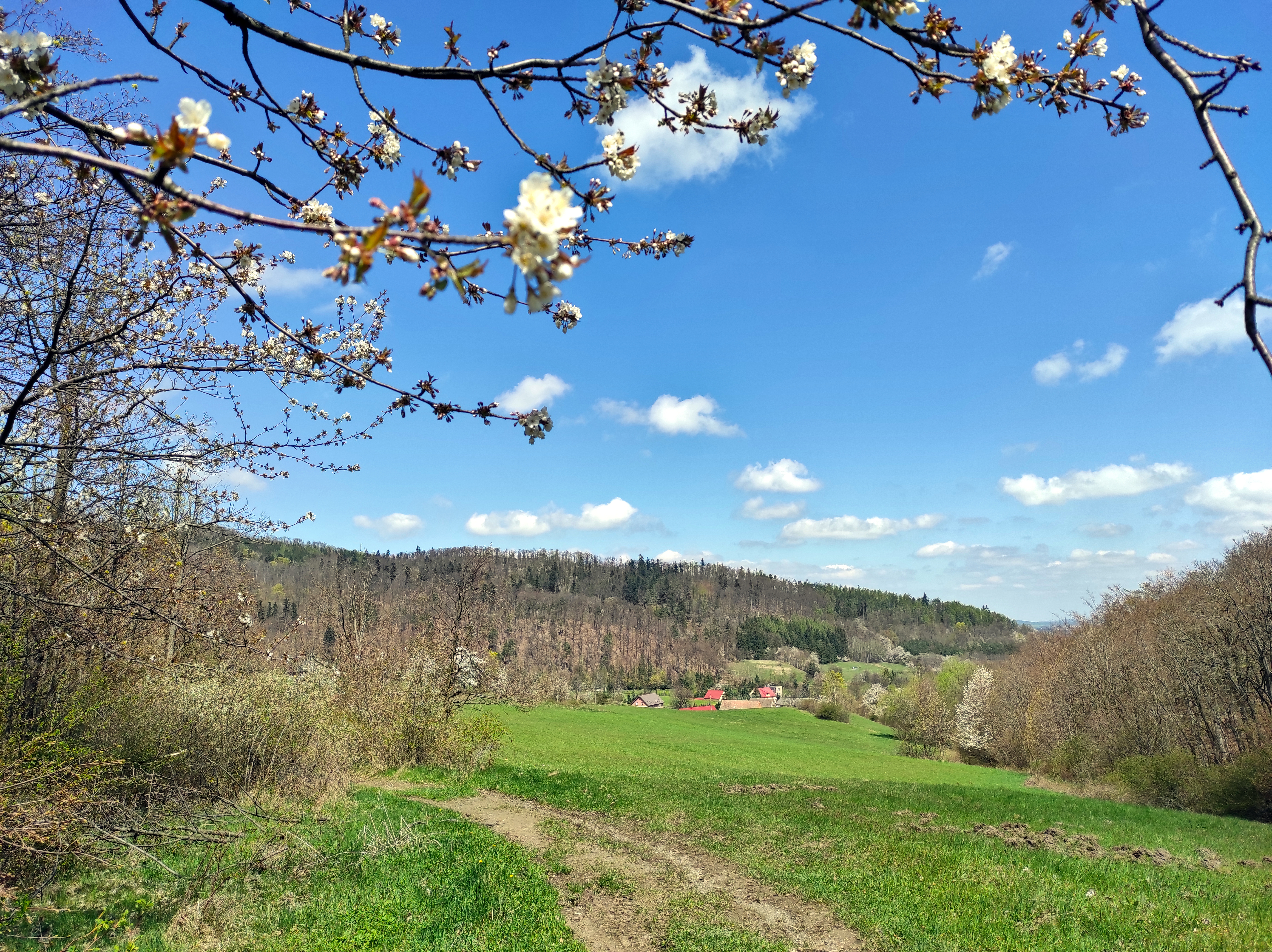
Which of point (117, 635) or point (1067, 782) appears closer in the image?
point (117, 635)

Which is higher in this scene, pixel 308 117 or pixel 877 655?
pixel 308 117

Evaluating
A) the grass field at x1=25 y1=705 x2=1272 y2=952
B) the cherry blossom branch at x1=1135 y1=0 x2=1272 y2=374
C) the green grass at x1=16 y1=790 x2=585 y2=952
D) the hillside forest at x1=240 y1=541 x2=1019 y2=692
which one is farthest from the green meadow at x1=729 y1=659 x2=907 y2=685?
the cherry blossom branch at x1=1135 y1=0 x2=1272 y2=374

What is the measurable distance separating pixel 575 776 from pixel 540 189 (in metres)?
→ 14.8

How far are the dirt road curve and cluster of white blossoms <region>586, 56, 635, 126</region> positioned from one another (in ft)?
20.2

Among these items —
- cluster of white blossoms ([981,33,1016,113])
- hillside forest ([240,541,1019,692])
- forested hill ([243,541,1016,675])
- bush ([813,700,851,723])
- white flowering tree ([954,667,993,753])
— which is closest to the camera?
cluster of white blossoms ([981,33,1016,113])

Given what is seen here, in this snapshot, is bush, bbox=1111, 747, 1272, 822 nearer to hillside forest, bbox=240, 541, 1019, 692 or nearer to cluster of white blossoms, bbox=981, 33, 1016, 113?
cluster of white blossoms, bbox=981, 33, 1016, 113

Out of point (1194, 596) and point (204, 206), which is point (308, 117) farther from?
point (1194, 596)

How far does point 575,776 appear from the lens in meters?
13.9

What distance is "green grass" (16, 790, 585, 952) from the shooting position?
16.0 ft

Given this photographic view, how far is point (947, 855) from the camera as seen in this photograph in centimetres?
757

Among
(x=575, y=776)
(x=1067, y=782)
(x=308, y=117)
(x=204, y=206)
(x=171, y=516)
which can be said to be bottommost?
(x=1067, y=782)

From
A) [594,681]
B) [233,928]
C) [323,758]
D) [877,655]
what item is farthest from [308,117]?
[877,655]

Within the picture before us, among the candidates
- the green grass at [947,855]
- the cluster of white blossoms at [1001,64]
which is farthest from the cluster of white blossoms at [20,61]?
the green grass at [947,855]

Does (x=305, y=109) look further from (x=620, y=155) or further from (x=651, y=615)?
(x=651, y=615)
